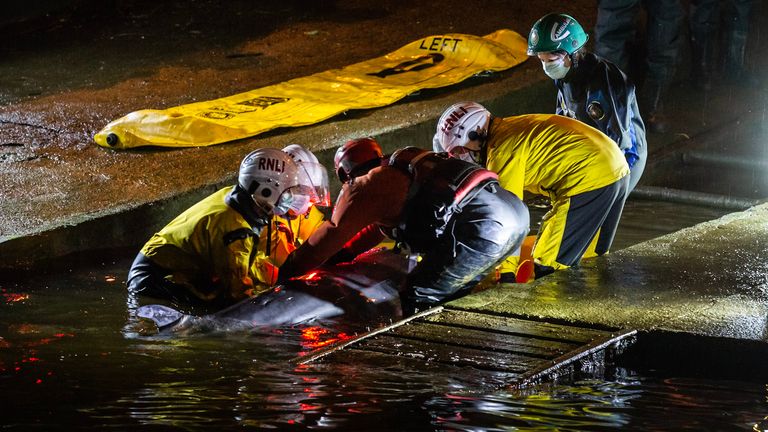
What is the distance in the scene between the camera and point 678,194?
35.1 ft

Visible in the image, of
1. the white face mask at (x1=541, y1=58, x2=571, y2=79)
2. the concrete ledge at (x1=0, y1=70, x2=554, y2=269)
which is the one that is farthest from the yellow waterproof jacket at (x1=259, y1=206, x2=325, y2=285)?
the white face mask at (x1=541, y1=58, x2=571, y2=79)

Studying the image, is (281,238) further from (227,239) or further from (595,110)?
(595,110)

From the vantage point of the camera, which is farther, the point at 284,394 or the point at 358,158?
the point at 358,158

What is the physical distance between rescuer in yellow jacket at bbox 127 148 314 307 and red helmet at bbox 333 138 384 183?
391 millimetres

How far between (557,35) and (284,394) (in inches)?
165

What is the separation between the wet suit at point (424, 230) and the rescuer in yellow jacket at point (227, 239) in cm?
33

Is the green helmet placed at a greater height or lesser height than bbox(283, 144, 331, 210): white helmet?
greater

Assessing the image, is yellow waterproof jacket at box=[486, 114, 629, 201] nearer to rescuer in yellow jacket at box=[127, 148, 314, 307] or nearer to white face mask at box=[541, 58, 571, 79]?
white face mask at box=[541, 58, 571, 79]

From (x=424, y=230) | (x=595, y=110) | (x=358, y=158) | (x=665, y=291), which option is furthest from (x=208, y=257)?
(x=595, y=110)

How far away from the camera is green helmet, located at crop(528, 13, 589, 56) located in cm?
879

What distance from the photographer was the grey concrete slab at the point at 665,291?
6375 millimetres

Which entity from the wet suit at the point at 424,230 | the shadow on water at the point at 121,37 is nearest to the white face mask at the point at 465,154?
the wet suit at the point at 424,230

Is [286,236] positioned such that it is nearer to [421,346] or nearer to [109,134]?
[421,346]

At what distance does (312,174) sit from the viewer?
25.5 feet
